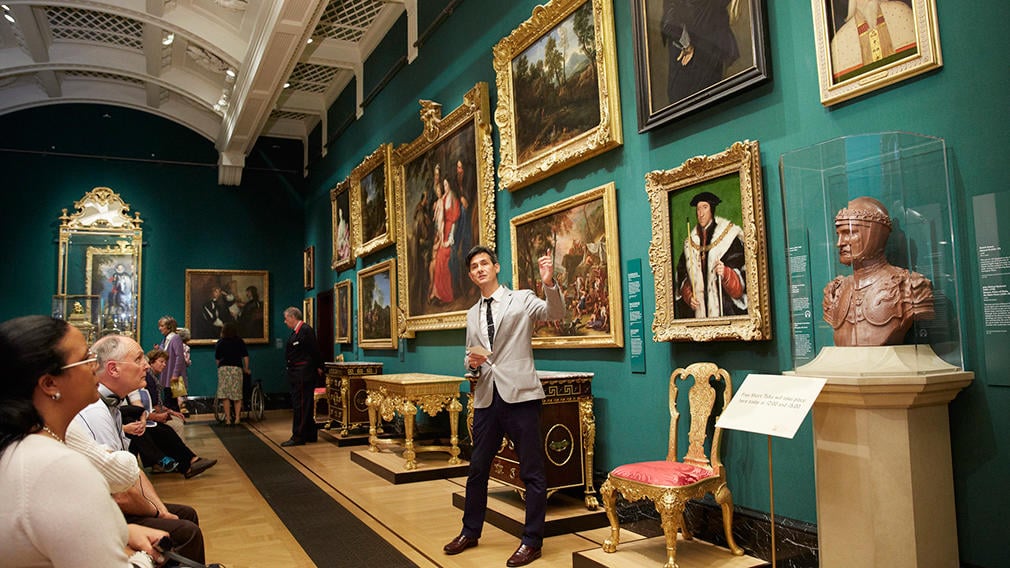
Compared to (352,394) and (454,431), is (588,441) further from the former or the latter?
(352,394)

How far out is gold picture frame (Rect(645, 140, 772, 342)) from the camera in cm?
410

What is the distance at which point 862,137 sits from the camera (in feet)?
10.5

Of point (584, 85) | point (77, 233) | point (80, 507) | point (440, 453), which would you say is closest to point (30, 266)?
point (77, 233)

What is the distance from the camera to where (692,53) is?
4613mm

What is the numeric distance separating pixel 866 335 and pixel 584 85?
335cm

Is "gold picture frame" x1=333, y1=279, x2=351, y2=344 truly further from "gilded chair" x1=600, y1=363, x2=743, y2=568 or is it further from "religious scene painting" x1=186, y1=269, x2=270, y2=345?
"gilded chair" x1=600, y1=363, x2=743, y2=568

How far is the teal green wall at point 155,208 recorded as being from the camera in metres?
14.1

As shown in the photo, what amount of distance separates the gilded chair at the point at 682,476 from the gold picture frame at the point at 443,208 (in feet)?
10.9

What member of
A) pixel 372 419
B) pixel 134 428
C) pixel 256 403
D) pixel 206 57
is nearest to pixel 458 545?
pixel 134 428

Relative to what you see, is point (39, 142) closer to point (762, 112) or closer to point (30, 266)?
point (30, 266)

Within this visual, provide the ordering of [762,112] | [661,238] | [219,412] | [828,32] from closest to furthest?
[828,32] → [762,112] → [661,238] → [219,412]

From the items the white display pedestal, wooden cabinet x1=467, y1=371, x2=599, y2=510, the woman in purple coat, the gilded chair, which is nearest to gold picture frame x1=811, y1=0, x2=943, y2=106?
the white display pedestal

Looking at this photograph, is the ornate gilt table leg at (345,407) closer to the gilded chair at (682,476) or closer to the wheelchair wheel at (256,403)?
the wheelchair wheel at (256,403)

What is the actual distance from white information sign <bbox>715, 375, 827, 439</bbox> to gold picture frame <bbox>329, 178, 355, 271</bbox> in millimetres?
9501
